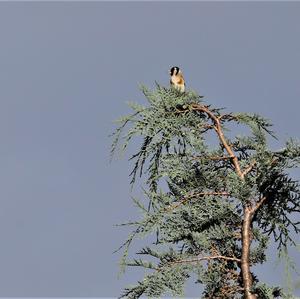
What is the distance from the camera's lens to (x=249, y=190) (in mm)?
7566

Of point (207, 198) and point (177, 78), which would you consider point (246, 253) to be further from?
point (177, 78)

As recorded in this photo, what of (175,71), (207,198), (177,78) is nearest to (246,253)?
(207,198)

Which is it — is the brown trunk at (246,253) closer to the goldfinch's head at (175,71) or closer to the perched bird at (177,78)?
the perched bird at (177,78)

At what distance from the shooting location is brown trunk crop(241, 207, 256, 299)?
749 centimetres

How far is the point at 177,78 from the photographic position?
12055 mm

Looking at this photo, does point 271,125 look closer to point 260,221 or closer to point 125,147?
point 260,221

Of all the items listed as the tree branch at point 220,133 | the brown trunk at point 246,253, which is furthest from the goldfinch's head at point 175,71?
the brown trunk at point 246,253

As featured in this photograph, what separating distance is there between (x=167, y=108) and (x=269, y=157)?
1.53 m

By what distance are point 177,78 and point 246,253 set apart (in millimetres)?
→ 5162

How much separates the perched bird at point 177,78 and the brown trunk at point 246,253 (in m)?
4.49

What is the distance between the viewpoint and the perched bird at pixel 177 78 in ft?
39.1

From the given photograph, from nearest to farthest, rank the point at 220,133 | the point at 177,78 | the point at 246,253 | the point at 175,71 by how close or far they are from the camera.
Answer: the point at 246,253, the point at 220,133, the point at 177,78, the point at 175,71

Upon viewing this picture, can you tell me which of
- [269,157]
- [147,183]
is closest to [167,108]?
[147,183]

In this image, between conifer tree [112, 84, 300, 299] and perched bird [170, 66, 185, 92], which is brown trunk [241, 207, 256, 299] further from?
perched bird [170, 66, 185, 92]
